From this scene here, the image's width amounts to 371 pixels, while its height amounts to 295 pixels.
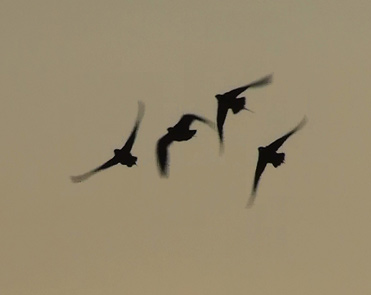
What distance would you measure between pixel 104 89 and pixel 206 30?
0.78 feet

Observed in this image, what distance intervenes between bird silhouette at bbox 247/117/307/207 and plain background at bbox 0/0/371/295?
0.01m

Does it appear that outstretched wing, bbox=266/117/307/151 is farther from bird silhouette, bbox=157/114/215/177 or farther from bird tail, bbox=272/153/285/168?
bird silhouette, bbox=157/114/215/177

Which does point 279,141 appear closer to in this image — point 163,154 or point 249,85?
point 249,85

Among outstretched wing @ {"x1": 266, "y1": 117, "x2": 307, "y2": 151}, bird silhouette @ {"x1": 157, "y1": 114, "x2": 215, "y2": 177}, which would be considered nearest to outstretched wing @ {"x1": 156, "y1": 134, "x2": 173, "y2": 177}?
bird silhouette @ {"x1": 157, "y1": 114, "x2": 215, "y2": 177}

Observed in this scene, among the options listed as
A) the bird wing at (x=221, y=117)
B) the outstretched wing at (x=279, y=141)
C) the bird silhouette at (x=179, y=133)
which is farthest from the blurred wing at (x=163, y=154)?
the outstretched wing at (x=279, y=141)

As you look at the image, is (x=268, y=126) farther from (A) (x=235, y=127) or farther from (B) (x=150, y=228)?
(B) (x=150, y=228)

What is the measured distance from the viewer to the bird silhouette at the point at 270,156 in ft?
3.55

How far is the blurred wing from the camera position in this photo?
3.55 ft

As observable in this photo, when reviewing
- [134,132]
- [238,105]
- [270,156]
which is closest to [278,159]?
[270,156]

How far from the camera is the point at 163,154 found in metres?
1.08

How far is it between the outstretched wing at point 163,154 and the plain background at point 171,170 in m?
0.01

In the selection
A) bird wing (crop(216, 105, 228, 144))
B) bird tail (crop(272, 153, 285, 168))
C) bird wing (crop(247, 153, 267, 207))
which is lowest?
bird wing (crop(247, 153, 267, 207))

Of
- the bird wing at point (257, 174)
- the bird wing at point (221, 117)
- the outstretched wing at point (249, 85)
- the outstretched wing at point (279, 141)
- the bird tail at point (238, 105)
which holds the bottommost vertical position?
the bird wing at point (257, 174)

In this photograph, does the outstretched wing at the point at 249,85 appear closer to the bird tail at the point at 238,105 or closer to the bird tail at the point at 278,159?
the bird tail at the point at 238,105
